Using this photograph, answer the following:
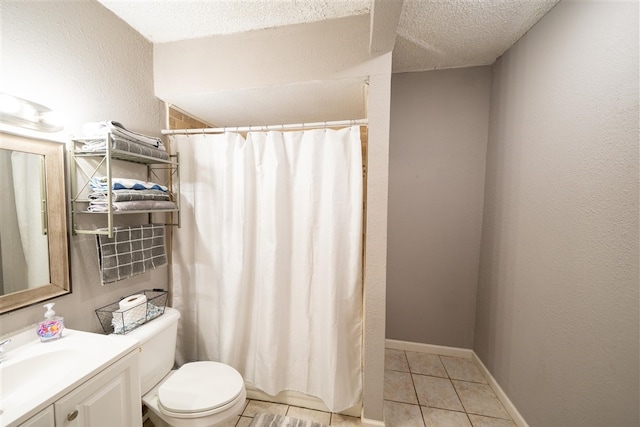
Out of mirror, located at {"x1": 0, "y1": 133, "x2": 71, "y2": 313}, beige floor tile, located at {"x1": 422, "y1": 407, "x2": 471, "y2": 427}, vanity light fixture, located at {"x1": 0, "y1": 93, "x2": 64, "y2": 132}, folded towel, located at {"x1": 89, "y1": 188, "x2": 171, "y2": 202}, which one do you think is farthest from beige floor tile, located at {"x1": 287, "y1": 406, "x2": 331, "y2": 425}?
vanity light fixture, located at {"x1": 0, "y1": 93, "x2": 64, "y2": 132}

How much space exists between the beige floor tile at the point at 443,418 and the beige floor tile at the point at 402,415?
42 mm

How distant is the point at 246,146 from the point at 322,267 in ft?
3.03

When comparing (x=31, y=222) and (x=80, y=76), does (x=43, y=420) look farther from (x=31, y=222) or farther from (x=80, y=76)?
(x=80, y=76)

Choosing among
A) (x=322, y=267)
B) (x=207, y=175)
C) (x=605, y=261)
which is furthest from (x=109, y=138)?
(x=605, y=261)

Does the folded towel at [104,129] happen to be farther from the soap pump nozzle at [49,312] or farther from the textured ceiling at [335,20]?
the soap pump nozzle at [49,312]

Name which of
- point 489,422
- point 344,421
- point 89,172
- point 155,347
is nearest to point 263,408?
Result: point 344,421

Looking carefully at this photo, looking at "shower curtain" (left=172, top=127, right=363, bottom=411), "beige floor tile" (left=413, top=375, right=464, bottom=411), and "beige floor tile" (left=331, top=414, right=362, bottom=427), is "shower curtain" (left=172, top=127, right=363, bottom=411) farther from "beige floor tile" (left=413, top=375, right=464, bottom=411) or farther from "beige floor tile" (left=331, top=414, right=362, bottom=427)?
"beige floor tile" (left=413, top=375, right=464, bottom=411)

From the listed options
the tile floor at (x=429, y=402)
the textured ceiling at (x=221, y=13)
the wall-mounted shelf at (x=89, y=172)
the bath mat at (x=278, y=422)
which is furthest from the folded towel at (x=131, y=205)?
the bath mat at (x=278, y=422)

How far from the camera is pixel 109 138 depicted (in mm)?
1102

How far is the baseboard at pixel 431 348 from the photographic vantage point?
2.06m

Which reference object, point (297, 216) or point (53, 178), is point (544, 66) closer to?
point (297, 216)

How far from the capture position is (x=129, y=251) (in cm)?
129

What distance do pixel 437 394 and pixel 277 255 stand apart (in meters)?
1.55

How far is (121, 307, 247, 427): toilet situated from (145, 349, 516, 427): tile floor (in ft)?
1.40
